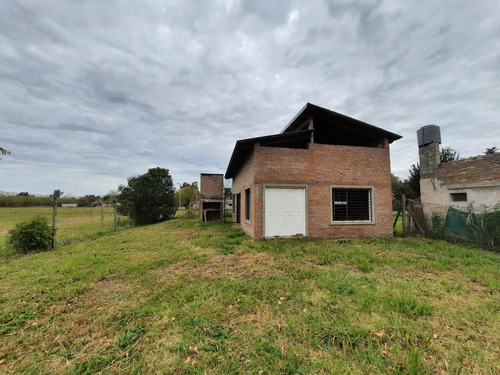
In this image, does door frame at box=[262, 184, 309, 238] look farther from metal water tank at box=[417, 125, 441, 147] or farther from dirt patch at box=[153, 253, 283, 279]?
metal water tank at box=[417, 125, 441, 147]

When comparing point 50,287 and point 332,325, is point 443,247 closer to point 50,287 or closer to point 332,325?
point 332,325

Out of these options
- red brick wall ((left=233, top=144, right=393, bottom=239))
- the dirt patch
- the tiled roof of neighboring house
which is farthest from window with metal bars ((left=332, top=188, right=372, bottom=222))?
the tiled roof of neighboring house

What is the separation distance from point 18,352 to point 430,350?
4856mm

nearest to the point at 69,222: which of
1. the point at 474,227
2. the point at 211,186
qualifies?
the point at 211,186

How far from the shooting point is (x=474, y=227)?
7691 millimetres

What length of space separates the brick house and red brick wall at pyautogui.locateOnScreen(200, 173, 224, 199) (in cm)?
1361

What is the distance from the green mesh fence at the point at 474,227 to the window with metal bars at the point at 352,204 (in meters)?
2.88

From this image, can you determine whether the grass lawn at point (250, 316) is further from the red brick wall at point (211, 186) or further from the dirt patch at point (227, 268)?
the red brick wall at point (211, 186)

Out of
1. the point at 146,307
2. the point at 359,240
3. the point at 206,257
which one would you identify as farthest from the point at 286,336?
the point at 359,240

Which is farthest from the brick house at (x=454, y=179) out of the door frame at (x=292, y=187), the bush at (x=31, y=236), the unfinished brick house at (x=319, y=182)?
the bush at (x=31, y=236)

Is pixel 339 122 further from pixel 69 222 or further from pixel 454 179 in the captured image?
pixel 69 222

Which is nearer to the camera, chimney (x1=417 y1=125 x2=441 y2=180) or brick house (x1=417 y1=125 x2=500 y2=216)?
brick house (x1=417 y1=125 x2=500 y2=216)

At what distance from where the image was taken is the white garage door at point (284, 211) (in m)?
8.73

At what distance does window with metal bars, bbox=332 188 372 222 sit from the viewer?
372 inches
